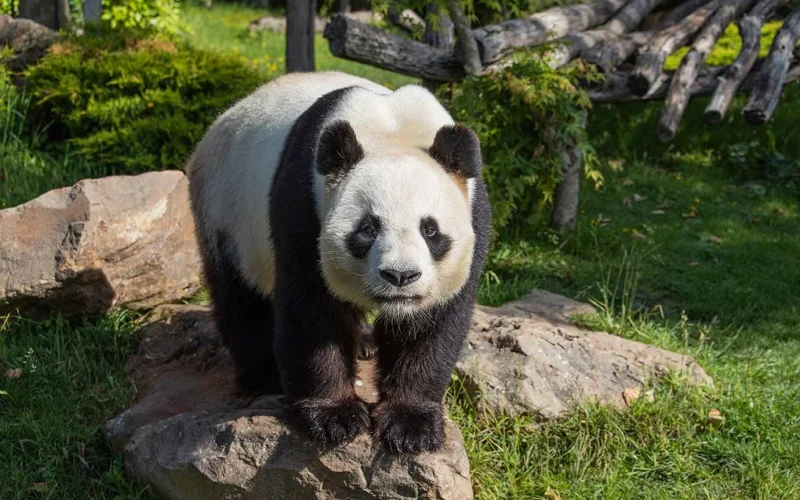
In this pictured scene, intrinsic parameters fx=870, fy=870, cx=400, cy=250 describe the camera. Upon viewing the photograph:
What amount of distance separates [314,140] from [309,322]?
77cm

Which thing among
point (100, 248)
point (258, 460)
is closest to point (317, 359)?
point (258, 460)

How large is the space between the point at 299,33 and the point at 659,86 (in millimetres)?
3493

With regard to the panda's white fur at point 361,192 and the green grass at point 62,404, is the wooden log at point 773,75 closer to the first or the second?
the panda's white fur at point 361,192

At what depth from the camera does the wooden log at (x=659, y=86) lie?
7918 mm

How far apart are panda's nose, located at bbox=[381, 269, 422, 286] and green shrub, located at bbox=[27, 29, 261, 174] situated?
5076mm

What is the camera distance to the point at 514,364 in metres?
4.87

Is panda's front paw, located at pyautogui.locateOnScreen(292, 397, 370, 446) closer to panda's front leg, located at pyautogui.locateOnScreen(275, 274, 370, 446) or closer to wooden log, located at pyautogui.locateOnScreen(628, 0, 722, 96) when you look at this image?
panda's front leg, located at pyautogui.locateOnScreen(275, 274, 370, 446)

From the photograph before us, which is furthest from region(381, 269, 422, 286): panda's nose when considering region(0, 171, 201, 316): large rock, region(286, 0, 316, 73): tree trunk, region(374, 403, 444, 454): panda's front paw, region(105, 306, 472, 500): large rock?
region(286, 0, 316, 73): tree trunk

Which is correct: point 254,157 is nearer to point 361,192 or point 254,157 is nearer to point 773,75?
point 361,192

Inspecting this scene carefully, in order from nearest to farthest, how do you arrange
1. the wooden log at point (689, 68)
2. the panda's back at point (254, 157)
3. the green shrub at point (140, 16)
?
the panda's back at point (254, 157), the wooden log at point (689, 68), the green shrub at point (140, 16)

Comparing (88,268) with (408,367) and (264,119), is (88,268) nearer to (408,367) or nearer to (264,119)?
(264,119)

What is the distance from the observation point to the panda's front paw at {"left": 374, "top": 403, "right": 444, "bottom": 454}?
3.67 m

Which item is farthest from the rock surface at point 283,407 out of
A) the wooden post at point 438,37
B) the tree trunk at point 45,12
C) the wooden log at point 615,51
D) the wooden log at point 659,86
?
the tree trunk at point 45,12

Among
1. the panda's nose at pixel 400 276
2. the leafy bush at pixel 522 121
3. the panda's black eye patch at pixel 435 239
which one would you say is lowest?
the leafy bush at pixel 522 121
